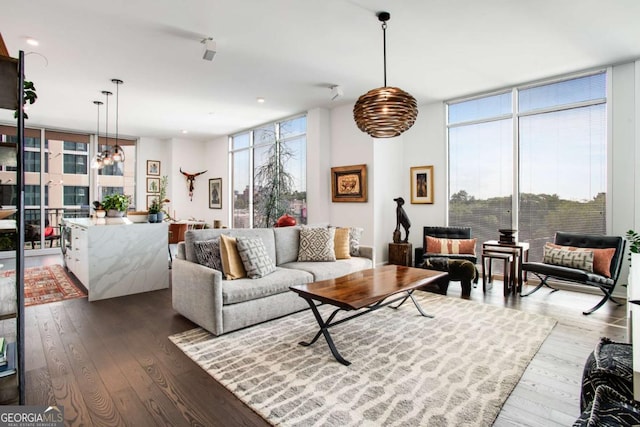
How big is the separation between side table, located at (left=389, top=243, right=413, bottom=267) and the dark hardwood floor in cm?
188

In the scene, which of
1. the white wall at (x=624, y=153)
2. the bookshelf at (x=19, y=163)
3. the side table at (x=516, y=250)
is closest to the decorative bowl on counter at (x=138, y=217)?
the bookshelf at (x=19, y=163)

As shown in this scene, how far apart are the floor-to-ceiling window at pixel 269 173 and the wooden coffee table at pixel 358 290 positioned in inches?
139

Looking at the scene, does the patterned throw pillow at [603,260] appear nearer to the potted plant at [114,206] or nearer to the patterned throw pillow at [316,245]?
the patterned throw pillow at [316,245]

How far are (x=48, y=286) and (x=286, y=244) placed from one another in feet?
11.1

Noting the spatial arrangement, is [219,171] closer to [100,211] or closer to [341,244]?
[100,211]

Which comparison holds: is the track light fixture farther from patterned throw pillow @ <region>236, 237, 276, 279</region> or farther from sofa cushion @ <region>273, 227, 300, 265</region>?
sofa cushion @ <region>273, 227, 300, 265</region>

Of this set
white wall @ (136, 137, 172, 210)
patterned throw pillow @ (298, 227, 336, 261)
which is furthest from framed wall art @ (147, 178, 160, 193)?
patterned throw pillow @ (298, 227, 336, 261)

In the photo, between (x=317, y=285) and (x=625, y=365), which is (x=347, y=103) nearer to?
(x=317, y=285)

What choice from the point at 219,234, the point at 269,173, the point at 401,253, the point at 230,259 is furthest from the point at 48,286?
the point at 401,253

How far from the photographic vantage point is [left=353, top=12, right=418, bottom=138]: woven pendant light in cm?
268

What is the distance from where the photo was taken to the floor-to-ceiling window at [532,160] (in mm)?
4414

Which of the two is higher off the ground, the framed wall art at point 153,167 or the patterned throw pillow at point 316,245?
the framed wall art at point 153,167

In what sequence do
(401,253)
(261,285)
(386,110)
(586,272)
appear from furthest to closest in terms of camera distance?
(401,253) → (586,272) → (261,285) → (386,110)

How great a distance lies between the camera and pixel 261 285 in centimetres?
319
